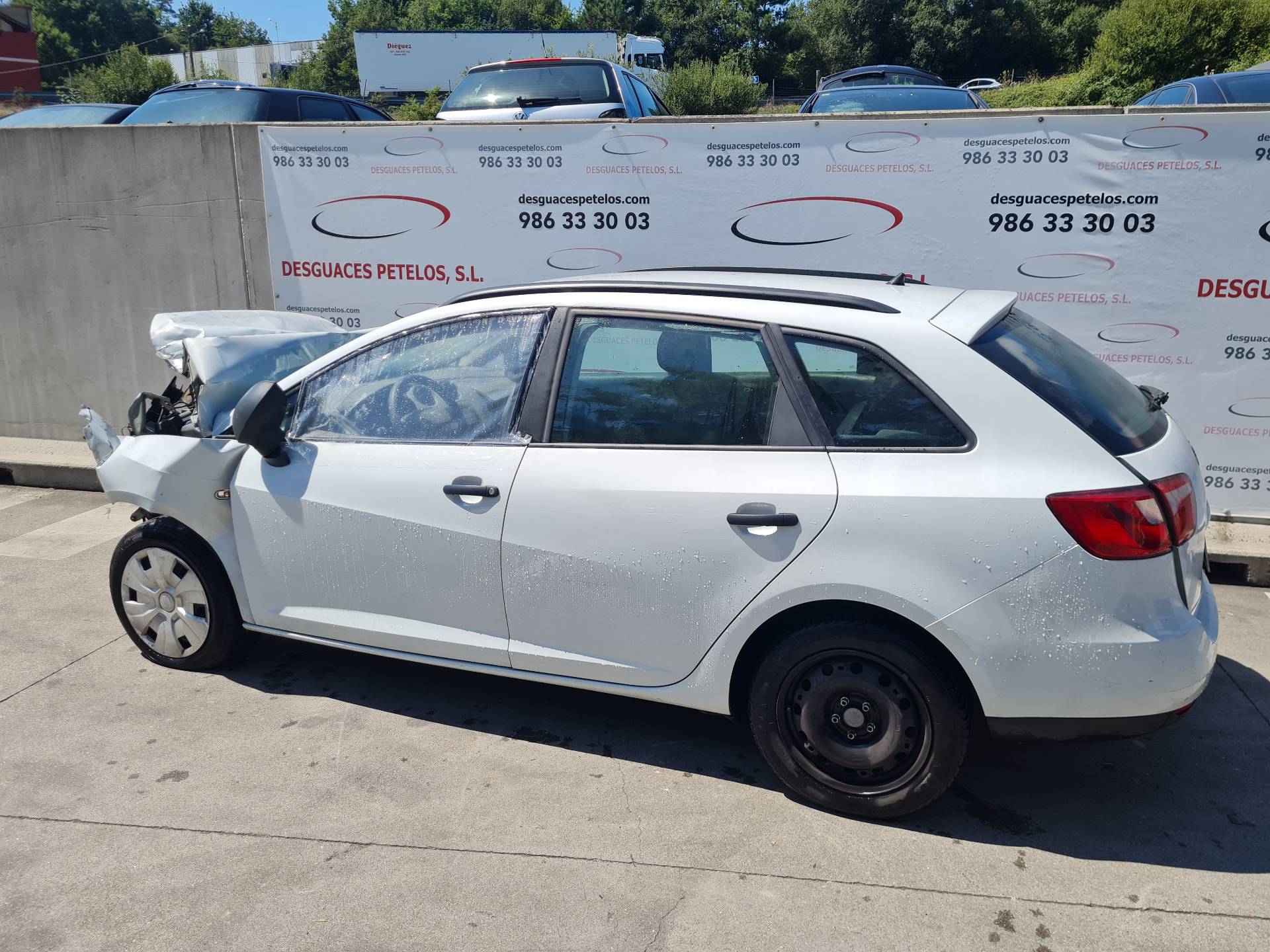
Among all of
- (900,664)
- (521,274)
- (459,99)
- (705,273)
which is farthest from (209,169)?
(900,664)

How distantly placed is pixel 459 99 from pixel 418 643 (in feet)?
25.2

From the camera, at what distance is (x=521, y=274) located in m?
6.99

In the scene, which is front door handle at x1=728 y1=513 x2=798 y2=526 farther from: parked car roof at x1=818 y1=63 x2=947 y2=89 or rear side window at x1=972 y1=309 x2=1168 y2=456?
parked car roof at x1=818 y1=63 x2=947 y2=89

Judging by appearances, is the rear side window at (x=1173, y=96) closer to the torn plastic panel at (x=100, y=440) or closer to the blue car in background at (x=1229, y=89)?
the blue car in background at (x=1229, y=89)

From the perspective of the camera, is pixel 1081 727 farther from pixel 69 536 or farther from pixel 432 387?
pixel 69 536

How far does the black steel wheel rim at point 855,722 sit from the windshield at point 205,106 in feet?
26.6

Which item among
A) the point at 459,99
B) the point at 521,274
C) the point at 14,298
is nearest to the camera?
the point at 521,274

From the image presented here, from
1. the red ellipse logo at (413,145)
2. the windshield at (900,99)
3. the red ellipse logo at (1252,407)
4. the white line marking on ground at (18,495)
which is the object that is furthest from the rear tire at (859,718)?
the windshield at (900,99)

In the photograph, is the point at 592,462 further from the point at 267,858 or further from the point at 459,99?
the point at 459,99

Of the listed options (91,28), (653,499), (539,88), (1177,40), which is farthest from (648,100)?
(91,28)

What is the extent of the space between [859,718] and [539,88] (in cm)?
814

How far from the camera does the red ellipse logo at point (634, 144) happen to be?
6.49 m

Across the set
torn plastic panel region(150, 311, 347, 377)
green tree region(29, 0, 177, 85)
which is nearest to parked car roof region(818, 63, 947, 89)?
→ torn plastic panel region(150, 311, 347, 377)

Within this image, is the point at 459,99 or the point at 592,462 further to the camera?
the point at 459,99
